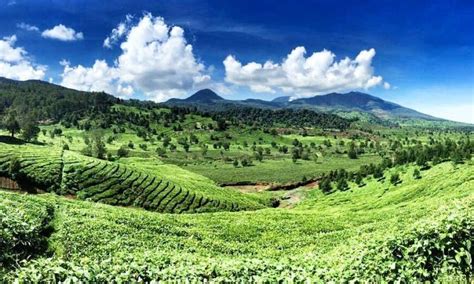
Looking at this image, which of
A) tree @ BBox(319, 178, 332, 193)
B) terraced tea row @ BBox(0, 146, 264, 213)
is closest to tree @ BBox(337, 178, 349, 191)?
tree @ BBox(319, 178, 332, 193)

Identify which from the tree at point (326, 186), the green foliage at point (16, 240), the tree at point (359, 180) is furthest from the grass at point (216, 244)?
the tree at point (326, 186)

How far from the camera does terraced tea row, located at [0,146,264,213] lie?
115875 millimetres

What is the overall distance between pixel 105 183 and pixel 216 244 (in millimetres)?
91553

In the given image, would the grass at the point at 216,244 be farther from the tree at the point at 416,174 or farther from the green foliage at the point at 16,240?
the tree at the point at 416,174

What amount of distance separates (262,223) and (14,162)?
300ft

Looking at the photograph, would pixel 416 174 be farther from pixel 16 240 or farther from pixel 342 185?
pixel 16 240

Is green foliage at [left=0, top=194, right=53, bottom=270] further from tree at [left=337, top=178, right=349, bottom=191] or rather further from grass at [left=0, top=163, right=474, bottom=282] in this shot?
tree at [left=337, top=178, right=349, bottom=191]

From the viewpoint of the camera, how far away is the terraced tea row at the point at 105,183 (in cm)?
11588

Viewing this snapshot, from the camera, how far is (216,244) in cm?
3884

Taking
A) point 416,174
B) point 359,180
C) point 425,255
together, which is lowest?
point 359,180

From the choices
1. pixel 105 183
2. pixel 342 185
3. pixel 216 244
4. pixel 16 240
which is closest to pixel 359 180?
pixel 342 185

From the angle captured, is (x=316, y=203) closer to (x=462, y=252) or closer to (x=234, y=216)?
(x=234, y=216)

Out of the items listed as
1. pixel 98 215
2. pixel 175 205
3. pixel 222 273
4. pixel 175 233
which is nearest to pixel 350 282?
pixel 222 273

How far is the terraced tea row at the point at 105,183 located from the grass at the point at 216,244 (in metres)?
68.4
